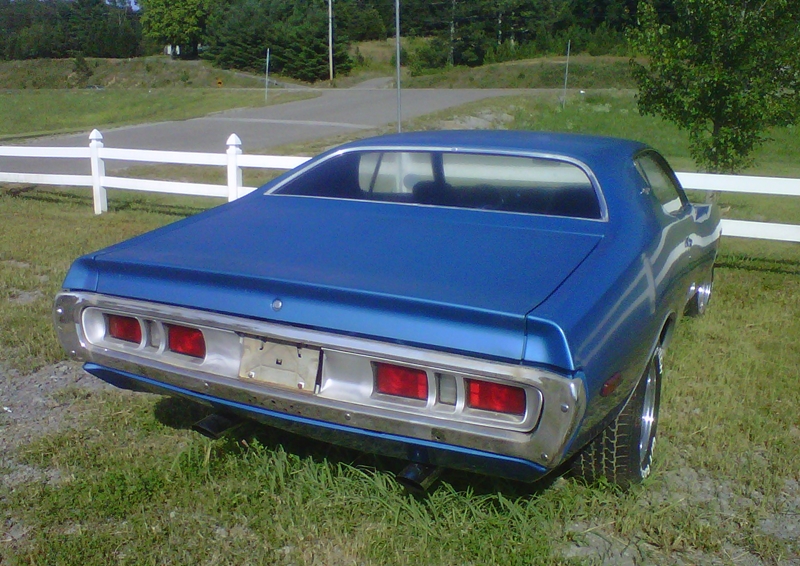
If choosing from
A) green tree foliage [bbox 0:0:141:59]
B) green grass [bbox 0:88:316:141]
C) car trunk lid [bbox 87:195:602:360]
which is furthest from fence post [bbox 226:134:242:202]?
green tree foliage [bbox 0:0:141:59]

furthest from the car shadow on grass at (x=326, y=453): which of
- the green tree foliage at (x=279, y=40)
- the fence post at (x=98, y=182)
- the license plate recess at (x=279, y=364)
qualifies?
the green tree foliage at (x=279, y=40)

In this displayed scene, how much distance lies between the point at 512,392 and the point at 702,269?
290 cm

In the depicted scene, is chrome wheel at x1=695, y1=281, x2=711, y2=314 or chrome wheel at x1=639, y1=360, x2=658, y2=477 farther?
chrome wheel at x1=695, y1=281, x2=711, y2=314

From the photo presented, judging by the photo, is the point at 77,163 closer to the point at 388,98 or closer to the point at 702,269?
the point at 702,269

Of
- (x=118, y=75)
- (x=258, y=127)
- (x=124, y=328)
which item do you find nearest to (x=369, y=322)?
(x=124, y=328)

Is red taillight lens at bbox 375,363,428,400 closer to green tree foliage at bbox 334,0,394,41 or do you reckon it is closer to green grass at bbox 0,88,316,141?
green grass at bbox 0,88,316,141

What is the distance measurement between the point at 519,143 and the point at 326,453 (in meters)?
1.73

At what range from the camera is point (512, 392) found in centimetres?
255

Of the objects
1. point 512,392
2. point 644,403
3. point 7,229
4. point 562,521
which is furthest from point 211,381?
point 7,229

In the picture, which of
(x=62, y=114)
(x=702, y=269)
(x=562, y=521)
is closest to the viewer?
(x=562, y=521)

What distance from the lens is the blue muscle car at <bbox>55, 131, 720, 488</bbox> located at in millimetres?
2555

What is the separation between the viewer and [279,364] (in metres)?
2.84

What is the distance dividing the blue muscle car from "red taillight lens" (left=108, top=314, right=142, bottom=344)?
13mm

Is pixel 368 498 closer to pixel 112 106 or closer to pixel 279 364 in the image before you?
pixel 279 364
